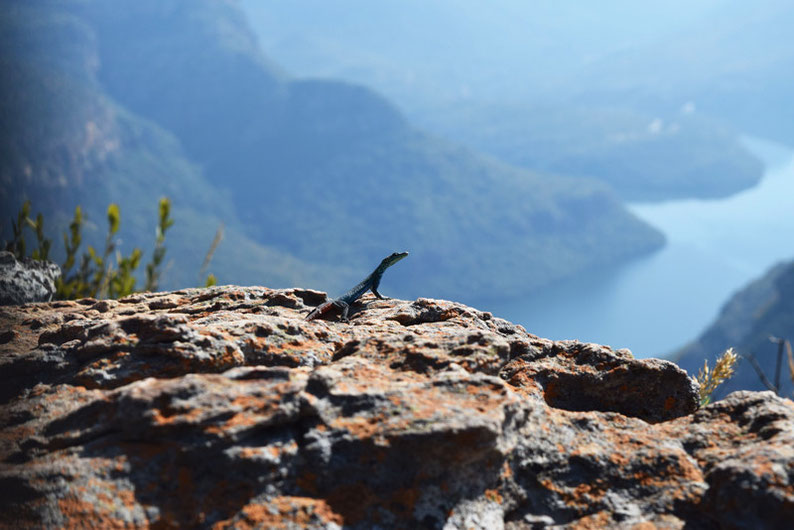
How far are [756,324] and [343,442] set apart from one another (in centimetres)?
7059

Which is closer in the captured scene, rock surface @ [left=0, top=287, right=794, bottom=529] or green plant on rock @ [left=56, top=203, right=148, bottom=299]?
rock surface @ [left=0, top=287, right=794, bottom=529]

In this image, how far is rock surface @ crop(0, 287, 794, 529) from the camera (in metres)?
2.96

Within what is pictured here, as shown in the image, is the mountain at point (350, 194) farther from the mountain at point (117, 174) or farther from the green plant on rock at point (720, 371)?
the green plant on rock at point (720, 371)

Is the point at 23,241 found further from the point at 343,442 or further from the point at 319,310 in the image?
the point at 343,442

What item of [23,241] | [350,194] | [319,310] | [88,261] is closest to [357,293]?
[319,310]

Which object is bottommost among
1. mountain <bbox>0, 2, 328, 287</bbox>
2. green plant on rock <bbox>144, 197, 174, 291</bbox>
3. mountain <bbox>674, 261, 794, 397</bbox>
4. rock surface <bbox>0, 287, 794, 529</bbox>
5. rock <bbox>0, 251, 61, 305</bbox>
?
rock surface <bbox>0, 287, 794, 529</bbox>

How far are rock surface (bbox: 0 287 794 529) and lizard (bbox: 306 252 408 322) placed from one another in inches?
46.2

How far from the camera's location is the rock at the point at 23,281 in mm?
6000

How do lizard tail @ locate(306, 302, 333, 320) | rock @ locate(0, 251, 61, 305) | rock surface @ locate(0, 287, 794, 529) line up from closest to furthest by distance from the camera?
rock surface @ locate(0, 287, 794, 529) < lizard tail @ locate(306, 302, 333, 320) < rock @ locate(0, 251, 61, 305)

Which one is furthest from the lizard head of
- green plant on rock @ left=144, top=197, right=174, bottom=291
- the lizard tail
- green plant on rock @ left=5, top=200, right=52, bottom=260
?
green plant on rock @ left=144, top=197, right=174, bottom=291

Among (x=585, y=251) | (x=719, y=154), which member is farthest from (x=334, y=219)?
(x=719, y=154)

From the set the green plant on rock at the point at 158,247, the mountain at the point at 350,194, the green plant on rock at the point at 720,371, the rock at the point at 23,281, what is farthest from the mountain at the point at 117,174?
the green plant on rock at the point at 720,371

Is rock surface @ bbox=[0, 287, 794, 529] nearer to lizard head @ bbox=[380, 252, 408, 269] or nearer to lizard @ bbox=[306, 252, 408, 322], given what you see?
lizard @ bbox=[306, 252, 408, 322]

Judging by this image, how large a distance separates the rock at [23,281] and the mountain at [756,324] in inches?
2075
